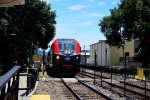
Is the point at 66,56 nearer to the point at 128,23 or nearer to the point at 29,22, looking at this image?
the point at 29,22

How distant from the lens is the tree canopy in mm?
61781

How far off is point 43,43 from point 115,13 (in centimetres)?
1478

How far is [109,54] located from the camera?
315ft

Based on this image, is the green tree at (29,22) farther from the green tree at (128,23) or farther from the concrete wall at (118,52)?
the concrete wall at (118,52)

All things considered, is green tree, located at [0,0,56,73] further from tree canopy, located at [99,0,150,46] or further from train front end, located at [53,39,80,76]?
tree canopy, located at [99,0,150,46]

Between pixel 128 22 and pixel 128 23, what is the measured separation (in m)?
0.15

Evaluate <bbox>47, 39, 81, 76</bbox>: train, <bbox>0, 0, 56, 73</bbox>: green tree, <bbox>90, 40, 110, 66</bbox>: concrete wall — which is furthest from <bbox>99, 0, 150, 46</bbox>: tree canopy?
<bbox>90, 40, 110, 66</bbox>: concrete wall

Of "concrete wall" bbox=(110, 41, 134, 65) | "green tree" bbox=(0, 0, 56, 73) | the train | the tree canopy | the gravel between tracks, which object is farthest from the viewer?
"concrete wall" bbox=(110, 41, 134, 65)

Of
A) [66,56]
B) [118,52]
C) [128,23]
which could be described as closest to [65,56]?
[66,56]

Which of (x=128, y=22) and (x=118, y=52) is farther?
(x=118, y=52)

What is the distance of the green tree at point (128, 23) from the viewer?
61881mm

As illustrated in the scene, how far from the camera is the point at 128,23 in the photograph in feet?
209

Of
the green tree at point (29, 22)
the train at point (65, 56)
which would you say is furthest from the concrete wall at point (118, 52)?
the train at point (65, 56)

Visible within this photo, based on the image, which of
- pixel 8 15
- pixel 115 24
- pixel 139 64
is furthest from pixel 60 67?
pixel 139 64
